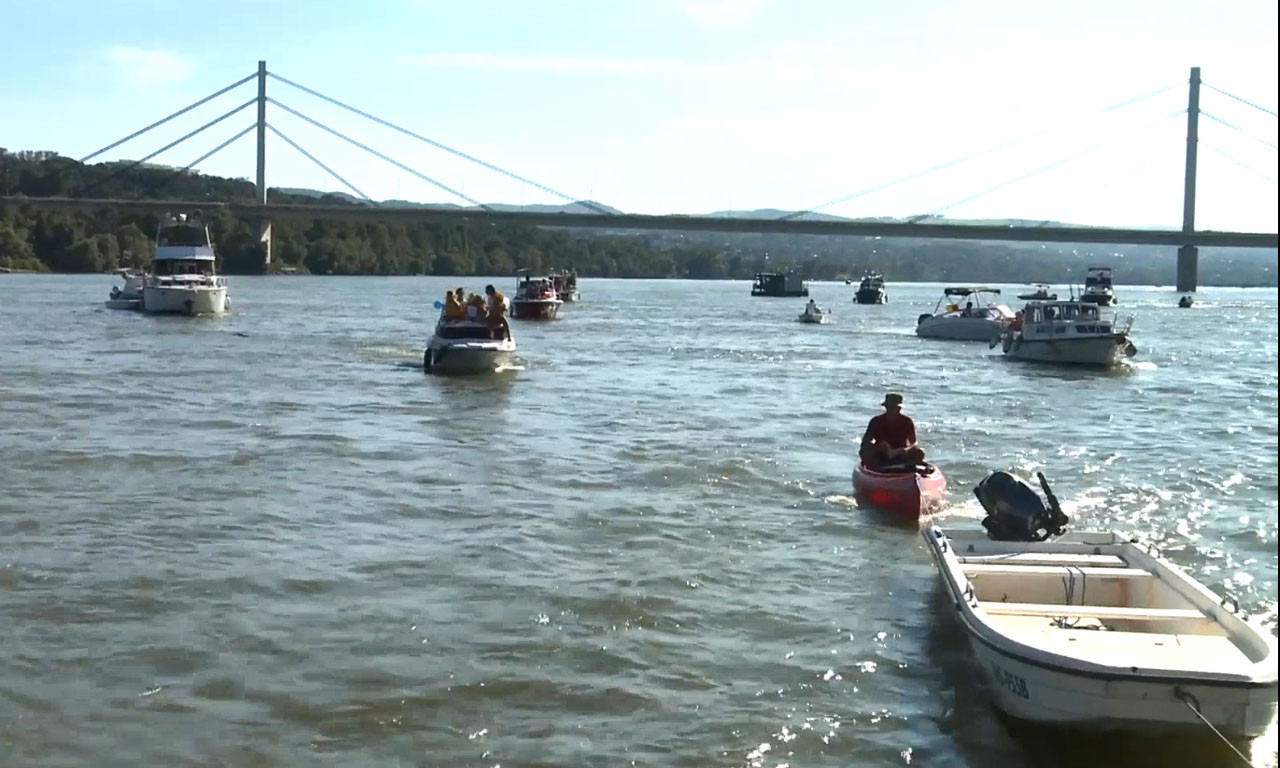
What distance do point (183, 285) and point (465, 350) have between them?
25.2 metres

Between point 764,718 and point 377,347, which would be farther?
point 377,347

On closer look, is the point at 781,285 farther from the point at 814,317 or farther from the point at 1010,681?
the point at 1010,681

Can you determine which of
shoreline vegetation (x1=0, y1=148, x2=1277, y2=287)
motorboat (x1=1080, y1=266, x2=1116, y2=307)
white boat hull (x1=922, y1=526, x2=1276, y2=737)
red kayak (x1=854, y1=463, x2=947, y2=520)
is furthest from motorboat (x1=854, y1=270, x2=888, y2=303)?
white boat hull (x1=922, y1=526, x2=1276, y2=737)

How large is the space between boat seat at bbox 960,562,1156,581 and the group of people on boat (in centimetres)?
1896

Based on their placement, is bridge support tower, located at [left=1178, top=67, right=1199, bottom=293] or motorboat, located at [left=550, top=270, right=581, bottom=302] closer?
motorboat, located at [left=550, top=270, right=581, bottom=302]

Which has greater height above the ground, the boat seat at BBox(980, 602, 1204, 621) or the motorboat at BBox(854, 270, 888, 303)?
the motorboat at BBox(854, 270, 888, 303)

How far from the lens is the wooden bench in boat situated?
9539mm

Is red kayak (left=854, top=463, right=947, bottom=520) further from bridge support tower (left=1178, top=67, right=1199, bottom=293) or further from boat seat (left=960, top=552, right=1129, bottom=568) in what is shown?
bridge support tower (left=1178, top=67, right=1199, bottom=293)

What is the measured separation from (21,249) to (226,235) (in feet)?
45.4

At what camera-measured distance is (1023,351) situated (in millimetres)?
37656

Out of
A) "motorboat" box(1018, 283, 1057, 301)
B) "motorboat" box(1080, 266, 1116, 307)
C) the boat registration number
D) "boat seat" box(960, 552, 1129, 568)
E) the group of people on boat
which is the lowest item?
the boat registration number

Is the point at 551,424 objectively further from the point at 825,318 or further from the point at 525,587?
the point at 825,318

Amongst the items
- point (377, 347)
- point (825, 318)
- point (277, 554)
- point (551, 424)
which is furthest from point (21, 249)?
point (277, 554)

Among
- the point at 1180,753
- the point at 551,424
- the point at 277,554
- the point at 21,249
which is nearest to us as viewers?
the point at 1180,753
